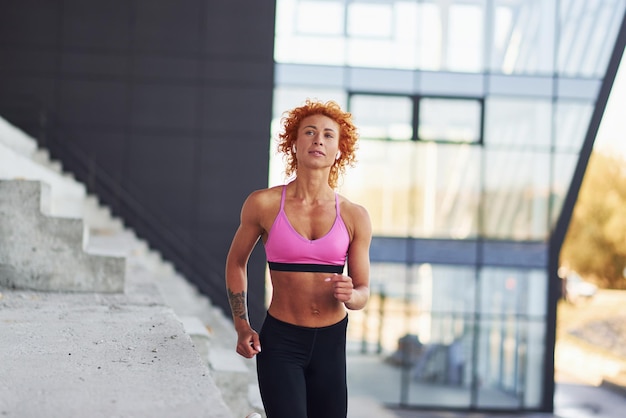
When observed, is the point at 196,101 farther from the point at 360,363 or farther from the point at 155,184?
the point at 360,363

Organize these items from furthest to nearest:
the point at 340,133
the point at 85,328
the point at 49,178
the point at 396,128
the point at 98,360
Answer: the point at 396,128 < the point at 49,178 < the point at 85,328 < the point at 340,133 < the point at 98,360

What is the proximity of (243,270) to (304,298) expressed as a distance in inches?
18.5

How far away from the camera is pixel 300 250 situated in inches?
159

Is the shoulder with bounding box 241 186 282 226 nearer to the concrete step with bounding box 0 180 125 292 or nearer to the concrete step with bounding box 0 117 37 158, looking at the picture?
the concrete step with bounding box 0 180 125 292

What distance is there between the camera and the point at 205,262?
17.8 m

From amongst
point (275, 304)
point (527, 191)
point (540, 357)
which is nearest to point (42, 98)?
point (527, 191)

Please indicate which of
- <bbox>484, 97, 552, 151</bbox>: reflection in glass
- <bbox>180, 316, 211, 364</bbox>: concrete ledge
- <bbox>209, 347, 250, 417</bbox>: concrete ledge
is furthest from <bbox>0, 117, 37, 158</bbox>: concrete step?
<bbox>484, 97, 552, 151</bbox>: reflection in glass

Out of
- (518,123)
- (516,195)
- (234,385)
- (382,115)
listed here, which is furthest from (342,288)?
(516,195)

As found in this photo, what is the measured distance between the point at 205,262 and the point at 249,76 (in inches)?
151

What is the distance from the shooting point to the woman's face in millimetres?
4145

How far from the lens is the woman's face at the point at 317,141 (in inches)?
163

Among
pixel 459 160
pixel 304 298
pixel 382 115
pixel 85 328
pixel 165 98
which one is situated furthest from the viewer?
pixel 459 160

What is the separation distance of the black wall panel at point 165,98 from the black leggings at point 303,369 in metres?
13.7

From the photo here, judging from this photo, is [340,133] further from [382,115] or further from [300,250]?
[382,115]
